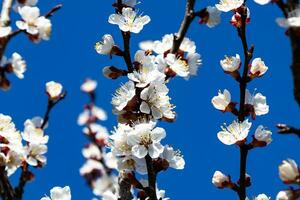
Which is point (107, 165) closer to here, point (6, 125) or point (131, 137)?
point (6, 125)


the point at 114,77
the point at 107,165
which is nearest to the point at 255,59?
the point at 114,77

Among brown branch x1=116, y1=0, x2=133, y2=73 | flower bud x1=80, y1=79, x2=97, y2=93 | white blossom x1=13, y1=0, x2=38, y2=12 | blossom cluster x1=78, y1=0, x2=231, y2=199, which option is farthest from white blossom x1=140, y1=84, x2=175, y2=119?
flower bud x1=80, y1=79, x2=97, y2=93

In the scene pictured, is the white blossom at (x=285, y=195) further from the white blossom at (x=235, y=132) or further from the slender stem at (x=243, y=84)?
the white blossom at (x=235, y=132)

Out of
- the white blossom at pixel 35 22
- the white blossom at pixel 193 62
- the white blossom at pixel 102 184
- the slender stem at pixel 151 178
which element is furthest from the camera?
the white blossom at pixel 102 184

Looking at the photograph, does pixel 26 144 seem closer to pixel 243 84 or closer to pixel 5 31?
pixel 5 31

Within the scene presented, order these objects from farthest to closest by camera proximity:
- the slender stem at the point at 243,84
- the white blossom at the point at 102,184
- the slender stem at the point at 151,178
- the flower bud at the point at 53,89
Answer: the white blossom at the point at 102,184, the flower bud at the point at 53,89, the slender stem at the point at 243,84, the slender stem at the point at 151,178

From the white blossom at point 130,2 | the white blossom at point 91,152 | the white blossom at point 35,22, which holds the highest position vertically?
the white blossom at point 91,152

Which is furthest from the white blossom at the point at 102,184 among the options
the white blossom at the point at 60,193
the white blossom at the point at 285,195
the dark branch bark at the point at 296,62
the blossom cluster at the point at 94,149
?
the dark branch bark at the point at 296,62
